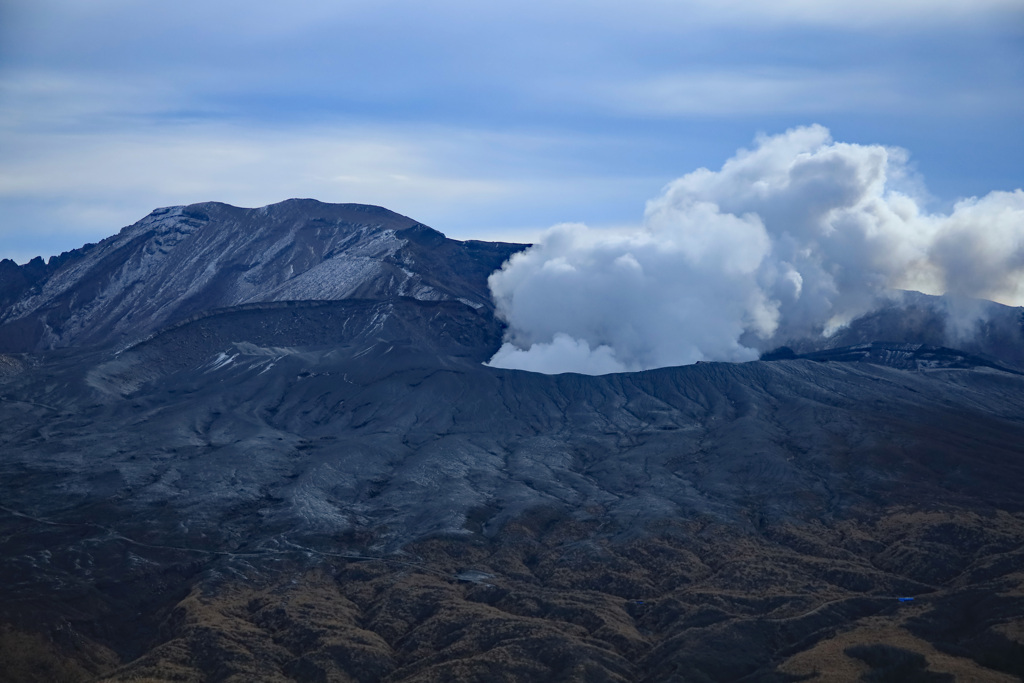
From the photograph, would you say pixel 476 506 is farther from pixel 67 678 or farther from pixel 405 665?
pixel 67 678

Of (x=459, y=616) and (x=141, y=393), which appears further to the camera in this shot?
(x=141, y=393)

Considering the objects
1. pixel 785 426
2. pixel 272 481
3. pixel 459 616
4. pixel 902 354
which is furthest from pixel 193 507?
pixel 902 354

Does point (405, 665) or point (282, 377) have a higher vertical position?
point (282, 377)

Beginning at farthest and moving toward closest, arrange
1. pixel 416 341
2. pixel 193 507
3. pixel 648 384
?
1. pixel 416 341
2. pixel 648 384
3. pixel 193 507

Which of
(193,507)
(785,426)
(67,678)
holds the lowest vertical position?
(67,678)

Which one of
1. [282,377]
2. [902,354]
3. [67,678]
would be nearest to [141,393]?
[282,377]

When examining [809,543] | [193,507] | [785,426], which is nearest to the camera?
[809,543]

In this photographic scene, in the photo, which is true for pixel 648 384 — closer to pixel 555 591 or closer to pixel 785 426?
pixel 785 426
